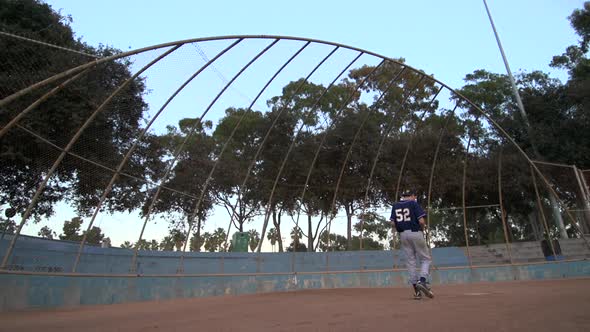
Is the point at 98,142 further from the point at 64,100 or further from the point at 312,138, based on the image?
the point at 312,138

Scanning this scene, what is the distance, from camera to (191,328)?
4.08m

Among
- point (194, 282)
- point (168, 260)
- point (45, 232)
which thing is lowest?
point (194, 282)

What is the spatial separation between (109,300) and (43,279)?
1.41 metres

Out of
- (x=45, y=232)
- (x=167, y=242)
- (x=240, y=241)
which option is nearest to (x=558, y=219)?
(x=240, y=241)

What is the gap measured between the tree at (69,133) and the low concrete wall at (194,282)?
9.46 ft

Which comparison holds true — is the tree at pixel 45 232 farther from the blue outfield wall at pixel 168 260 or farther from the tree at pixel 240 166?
the tree at pixel 240 166

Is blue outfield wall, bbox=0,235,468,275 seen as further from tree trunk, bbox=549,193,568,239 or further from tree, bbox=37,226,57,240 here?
tree trunk, bbox=549,193,568,239

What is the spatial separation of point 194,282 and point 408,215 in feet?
20.1

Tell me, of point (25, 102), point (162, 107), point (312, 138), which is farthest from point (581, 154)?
point (25, 102)

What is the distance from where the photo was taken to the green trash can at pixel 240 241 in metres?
16.2

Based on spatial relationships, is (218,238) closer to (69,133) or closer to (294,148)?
(294,148)

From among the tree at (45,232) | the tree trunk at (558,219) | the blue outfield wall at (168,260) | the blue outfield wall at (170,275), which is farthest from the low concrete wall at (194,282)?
the tree trunk at (558,219)

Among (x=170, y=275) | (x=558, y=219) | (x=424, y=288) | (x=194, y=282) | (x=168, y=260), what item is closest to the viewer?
(x=424, y=288)

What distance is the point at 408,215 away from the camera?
22.6 feet
